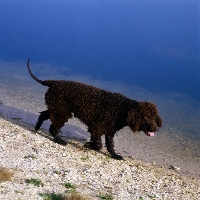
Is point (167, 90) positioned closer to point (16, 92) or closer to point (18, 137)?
point (16, 92)

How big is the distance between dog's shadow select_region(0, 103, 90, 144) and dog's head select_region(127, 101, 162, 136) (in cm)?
184

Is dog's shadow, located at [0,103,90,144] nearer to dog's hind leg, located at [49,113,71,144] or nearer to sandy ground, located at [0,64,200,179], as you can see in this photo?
sandy ground, located at [0,64,200,179]

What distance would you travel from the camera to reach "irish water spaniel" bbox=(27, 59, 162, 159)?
7.64 m

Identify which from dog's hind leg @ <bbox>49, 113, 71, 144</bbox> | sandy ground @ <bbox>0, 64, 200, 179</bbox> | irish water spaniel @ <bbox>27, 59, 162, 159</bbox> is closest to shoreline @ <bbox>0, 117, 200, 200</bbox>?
dog's hind leg @ <bbox>49, 113, 71, 144</bbox>

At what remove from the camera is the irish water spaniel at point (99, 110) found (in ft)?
25.1

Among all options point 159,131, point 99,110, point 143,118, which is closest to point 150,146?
point 159,131

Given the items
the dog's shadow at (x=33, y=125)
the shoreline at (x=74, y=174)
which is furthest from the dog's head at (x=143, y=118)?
the dog's shadow at (x=33, y=125)

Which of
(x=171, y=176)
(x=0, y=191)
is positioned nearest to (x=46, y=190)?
(x=0, y=191)

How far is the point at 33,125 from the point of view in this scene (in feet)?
32.0

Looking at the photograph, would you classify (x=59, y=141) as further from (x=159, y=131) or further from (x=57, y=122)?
(x=159, y=131)

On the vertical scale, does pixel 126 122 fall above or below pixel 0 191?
above

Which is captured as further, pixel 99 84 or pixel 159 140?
pixel 99 84

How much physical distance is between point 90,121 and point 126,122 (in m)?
0.73

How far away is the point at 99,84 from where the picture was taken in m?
16.0
